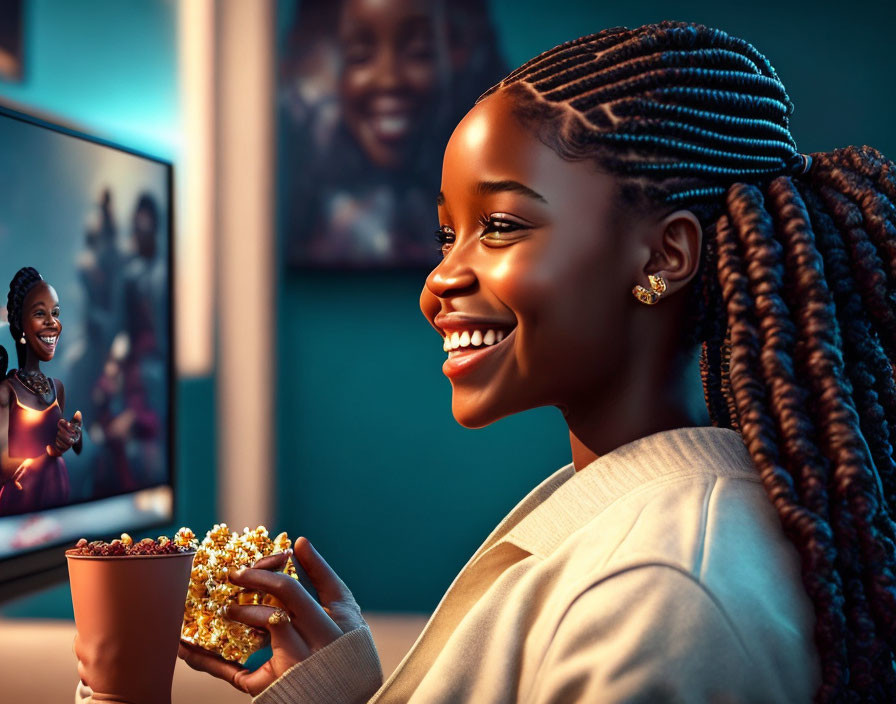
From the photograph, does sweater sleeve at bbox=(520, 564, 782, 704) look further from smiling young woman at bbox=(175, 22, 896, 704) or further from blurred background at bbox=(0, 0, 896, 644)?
blurred background at bbox=(0, 0, 896, 644)

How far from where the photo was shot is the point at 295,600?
33.1 inches

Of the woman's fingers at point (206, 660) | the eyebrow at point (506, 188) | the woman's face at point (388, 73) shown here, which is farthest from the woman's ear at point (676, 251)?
the woman's face at point (388, 73)

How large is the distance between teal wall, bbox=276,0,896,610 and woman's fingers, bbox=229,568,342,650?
167cm

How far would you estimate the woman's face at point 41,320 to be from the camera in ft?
4.78

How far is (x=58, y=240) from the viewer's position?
5.23ft

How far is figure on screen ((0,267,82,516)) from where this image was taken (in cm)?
141

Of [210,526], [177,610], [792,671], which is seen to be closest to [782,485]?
[792,671]

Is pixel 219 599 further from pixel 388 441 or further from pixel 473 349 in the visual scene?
pixel 388 441

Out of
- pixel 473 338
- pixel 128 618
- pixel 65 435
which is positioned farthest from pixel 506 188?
pixel 65 435

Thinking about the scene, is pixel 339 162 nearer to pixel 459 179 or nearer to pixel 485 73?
pixel 485 73

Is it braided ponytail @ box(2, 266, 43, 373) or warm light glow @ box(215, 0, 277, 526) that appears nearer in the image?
braided ponytail @ box(2, 266, 43, 373)

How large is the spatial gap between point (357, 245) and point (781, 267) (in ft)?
6.09

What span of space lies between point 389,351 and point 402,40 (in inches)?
32.6

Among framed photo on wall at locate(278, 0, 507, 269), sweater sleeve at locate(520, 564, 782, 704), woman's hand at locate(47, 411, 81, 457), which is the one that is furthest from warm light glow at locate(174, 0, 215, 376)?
sweater sleeve at locate(520, 564, 782, 704)
